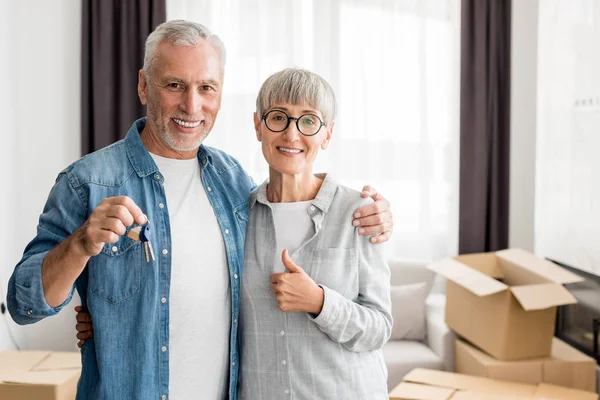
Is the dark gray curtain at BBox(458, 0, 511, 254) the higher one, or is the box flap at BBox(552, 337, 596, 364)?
the dark gray curtain at BBox(458, 0, 511, 254)

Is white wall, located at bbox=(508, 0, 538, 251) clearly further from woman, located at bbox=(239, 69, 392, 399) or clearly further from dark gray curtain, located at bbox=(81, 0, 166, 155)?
woman, located at bbox=(239, 69, 392, 399)

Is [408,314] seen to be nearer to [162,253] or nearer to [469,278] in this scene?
[469,278]

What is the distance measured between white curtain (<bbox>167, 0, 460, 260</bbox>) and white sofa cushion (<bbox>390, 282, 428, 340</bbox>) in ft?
1.93

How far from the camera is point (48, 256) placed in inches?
50.1

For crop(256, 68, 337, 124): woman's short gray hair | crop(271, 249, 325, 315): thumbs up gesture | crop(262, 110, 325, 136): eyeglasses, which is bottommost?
crop(271, 249, 325, 315): thumbs up gesture

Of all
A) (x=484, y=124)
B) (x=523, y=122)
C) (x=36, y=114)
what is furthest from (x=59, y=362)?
(x=523, y=122)

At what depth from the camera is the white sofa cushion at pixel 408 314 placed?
3.48 metres

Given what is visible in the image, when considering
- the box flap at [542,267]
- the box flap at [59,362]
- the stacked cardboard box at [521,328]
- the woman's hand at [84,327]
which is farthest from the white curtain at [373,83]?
the woman's hand at [84,327]

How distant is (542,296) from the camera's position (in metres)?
2.67

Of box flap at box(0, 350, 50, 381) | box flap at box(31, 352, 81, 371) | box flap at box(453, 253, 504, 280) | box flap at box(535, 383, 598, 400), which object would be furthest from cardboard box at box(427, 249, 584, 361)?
box flap at box(0, 350, 50, 381)

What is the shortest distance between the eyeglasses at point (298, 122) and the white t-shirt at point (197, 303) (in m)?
0.28

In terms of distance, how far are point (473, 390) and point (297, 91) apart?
1796 mm

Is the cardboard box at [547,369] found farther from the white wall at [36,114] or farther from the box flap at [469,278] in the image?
the white wall at [36,114]

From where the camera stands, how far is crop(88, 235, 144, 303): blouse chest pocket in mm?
1394
